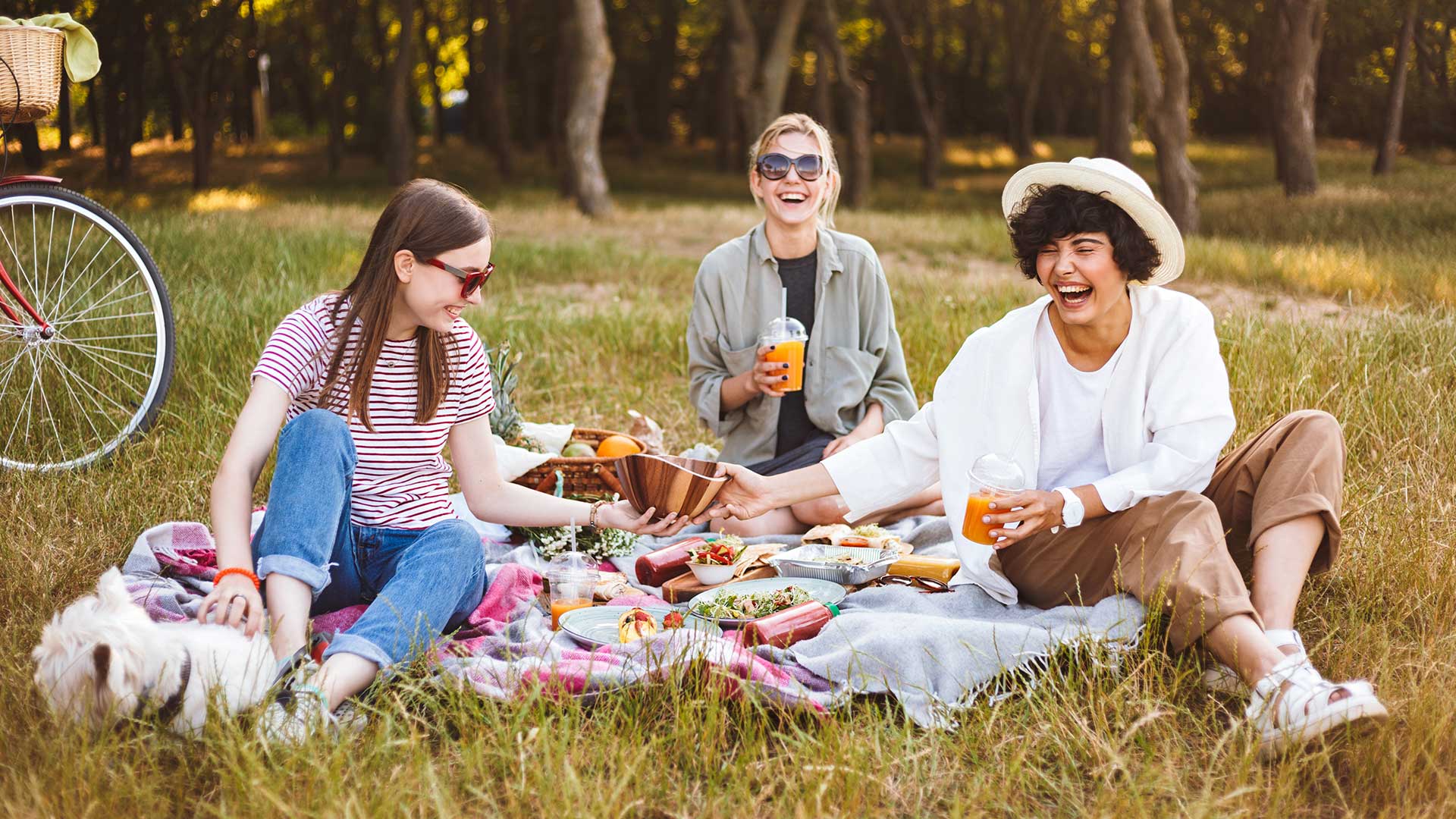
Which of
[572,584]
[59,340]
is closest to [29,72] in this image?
[59,340]

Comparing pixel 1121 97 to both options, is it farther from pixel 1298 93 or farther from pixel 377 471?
pixel 377 471

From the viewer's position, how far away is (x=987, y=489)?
3002 millimetres

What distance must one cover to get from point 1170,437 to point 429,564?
6.30 feet

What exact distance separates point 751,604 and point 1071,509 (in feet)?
3.06

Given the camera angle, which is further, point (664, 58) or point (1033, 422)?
point (664, 58)

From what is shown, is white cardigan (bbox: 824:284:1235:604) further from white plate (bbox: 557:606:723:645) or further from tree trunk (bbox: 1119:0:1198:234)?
tree trunk (bbox: 1119:0:1198:234)

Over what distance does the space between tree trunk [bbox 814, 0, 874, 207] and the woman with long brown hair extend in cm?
1415

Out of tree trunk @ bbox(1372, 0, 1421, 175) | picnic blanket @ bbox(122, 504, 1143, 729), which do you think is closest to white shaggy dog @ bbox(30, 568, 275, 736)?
picnic blanket @ bbox(122, 504, 1143, 729)

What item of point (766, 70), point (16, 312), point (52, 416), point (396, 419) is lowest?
point (52, 416)

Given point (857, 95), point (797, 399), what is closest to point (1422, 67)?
point (857, 95)

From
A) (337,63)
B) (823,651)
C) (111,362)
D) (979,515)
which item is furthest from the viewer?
(337,63)

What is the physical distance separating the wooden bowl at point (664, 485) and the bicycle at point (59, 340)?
2299mm

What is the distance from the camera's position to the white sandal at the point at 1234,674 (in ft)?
9.18

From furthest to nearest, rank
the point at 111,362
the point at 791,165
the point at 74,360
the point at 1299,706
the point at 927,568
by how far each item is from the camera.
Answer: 1. the point at 111,362
2. the point at 74,360
3. the point at 791,165
4. the point at 927,568
5. the point at 1299,706
